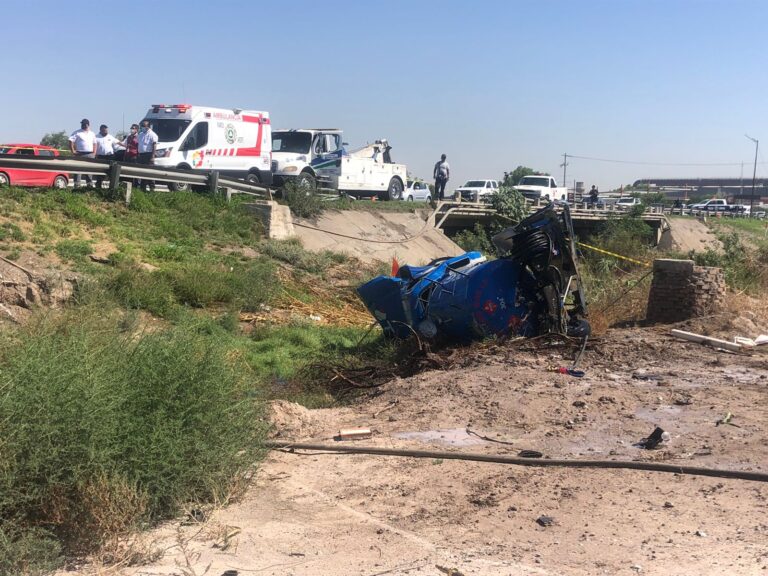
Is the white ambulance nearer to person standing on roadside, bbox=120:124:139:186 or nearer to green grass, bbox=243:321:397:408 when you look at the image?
person standing on roadside, bbox=120:124:139:186

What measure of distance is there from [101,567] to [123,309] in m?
9.15

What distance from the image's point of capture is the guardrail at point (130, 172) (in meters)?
17.6

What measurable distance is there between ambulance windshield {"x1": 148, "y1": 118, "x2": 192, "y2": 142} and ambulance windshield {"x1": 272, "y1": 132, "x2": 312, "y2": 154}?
6356mm

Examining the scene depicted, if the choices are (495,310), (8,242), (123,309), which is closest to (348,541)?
(495,310)

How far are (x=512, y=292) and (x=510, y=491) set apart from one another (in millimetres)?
5593

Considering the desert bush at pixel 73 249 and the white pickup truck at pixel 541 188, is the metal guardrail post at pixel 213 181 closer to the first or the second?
the desert bush at pixel 73 249

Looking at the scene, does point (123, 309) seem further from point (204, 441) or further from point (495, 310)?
point (204, 441)

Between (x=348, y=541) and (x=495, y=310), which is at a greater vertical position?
(x=495, y=310)

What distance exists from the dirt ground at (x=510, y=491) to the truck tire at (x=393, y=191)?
2424 cm

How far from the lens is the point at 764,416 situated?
26.0 feet

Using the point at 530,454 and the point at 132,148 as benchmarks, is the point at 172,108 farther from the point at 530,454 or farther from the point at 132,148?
the point at 530,454

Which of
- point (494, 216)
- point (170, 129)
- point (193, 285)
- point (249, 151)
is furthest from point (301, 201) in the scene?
point (494, 216)

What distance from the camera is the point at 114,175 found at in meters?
18.8

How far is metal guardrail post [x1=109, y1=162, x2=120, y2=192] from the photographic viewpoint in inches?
736
